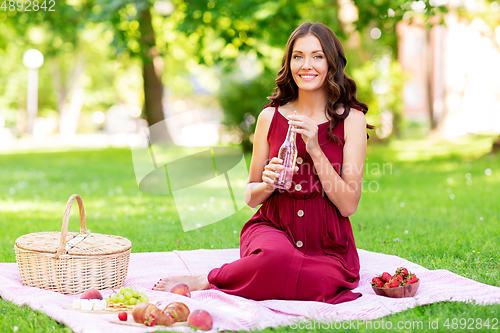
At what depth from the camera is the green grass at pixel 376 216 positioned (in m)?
3.94

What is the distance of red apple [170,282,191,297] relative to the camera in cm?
342

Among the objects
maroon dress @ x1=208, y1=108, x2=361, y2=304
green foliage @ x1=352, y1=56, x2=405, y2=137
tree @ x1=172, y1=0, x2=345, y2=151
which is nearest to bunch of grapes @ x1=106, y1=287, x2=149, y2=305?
maroon dress @ x1=208, y1=108, x2=361, y2=304

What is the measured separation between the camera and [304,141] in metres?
3.36

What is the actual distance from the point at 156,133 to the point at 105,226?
3901 millimetres

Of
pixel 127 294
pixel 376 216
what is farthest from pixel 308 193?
pixel 376 216

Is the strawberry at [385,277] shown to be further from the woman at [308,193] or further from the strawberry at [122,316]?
the strawberry at [122,316]

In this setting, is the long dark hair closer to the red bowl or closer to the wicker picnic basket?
the red bowl

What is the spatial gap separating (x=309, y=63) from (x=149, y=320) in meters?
1.87

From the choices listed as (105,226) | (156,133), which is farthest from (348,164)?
(156,133)

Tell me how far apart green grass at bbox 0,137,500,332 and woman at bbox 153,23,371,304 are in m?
0.48

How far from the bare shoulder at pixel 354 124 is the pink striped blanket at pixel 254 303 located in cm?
106

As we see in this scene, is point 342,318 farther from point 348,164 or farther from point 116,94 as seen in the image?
point 116,94

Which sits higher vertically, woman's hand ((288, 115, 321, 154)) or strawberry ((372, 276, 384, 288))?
woman's hand ((288, 115, 321, 154))

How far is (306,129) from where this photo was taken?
3.23 metres
